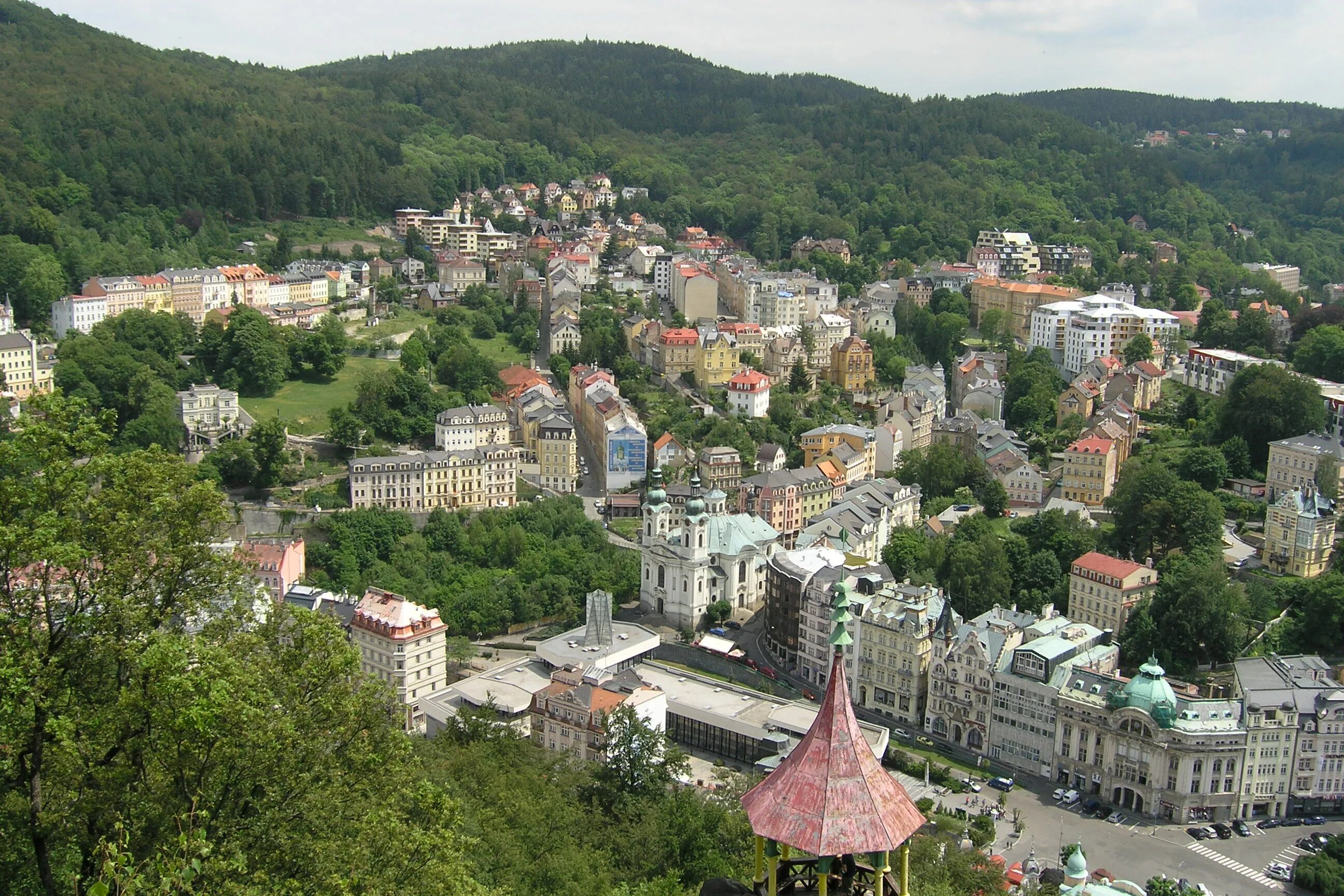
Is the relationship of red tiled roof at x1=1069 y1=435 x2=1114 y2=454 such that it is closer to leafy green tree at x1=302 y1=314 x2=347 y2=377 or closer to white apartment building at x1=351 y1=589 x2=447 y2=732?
white apartment building at x1=351 y1=589 x2=447 y2=732

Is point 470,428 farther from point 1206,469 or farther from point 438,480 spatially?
point 1206,469

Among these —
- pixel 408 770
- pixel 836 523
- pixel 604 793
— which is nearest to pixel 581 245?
pixel 836 523

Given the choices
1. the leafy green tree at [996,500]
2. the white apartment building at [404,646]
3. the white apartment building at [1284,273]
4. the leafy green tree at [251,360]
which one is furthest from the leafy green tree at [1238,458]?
the white apartment building at [1284,273]

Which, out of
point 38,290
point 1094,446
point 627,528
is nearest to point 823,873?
point 627,528

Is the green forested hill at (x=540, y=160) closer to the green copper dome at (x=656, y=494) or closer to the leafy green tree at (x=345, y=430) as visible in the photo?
the leafy green tree at (x=345, y=430)

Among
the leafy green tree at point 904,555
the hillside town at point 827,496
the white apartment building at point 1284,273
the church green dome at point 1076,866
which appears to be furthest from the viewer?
the white apartment building at point 1284,273

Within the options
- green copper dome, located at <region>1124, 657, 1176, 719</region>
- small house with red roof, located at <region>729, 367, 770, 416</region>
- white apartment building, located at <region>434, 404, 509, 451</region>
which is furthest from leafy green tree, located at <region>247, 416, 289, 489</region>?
green copper dome, located at <region>1124, 657, 1176, 719</region>

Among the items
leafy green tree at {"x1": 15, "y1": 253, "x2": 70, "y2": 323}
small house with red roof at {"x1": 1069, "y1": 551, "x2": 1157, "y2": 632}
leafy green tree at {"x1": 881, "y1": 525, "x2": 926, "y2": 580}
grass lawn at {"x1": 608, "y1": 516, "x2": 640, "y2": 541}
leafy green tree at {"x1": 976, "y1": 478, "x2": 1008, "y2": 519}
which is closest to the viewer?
small house with red roof at {"x1": 1069, "y1": 551, "x2": 1157, "y2": 632}
